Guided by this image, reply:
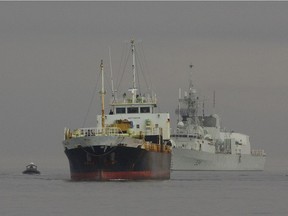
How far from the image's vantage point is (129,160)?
109 meters

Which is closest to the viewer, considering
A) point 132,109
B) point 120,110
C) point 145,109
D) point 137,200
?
point 137,200

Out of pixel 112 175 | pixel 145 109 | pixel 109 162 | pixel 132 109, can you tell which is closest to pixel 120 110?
pixel 132 109

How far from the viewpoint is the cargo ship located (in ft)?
353

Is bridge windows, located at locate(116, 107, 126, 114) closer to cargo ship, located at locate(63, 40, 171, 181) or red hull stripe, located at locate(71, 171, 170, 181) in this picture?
cargo ship, located at locate(63, 40, 171, 181)

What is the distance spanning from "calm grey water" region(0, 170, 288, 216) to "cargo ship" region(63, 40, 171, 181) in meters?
2.70

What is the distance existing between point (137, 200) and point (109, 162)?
22630mm

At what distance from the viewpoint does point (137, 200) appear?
8550 cm

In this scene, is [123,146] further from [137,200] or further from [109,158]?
[137,200]

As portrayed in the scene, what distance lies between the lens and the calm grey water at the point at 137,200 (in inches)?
3007

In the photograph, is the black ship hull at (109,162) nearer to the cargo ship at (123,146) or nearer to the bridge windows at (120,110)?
the cargo ship at (123,146)

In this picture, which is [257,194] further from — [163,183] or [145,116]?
[145,116]

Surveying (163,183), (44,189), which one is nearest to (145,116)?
(163,183)

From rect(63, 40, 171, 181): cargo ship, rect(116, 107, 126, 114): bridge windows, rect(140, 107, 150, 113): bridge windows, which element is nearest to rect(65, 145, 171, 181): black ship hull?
rect(63, 40, 171, 181): cargo ship

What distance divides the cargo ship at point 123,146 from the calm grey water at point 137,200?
2.70 metres
